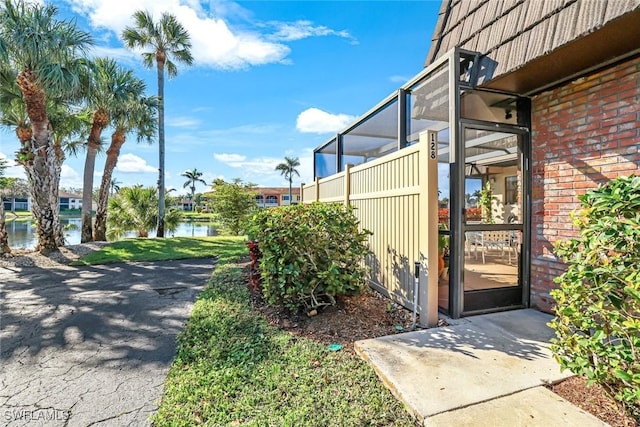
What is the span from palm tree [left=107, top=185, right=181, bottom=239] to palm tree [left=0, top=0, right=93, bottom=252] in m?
6.29

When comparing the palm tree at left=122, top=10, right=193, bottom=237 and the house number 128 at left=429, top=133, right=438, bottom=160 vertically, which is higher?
the palm tree at left=122, top=10, right=193, bottom=237

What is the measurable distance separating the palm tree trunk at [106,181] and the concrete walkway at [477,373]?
12.7m

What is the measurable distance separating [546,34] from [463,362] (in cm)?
307

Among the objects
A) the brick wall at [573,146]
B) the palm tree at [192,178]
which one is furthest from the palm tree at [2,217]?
the palm tree at [192,178]

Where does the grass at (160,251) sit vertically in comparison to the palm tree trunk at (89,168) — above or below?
below

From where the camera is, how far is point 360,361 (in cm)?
268

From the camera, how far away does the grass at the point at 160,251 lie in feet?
26.7

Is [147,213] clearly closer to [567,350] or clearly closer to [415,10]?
[415,10]

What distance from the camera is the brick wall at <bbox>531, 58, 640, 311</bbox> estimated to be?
289 centimetres

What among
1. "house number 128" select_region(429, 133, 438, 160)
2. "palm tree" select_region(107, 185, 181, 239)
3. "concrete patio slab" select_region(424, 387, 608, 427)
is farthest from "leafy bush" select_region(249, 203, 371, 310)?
"palm tree" select_region(107, 185, 181, 239)

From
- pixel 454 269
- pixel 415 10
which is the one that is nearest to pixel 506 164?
pixel 454 269

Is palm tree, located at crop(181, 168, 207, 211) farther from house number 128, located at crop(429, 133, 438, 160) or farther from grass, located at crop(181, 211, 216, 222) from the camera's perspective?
house number 128, located at crop(429, 133, 438, 160)

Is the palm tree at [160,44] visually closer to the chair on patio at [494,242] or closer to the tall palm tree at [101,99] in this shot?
the tall palm tree at [101,99]

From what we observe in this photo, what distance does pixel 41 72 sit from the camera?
24.3 ft
